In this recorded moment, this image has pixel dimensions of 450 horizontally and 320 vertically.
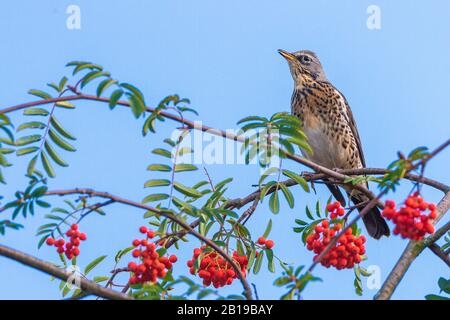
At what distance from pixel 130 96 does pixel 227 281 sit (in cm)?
113

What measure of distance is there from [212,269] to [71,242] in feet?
2.39

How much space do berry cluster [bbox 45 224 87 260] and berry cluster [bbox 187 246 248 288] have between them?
Answer: 0.60 m

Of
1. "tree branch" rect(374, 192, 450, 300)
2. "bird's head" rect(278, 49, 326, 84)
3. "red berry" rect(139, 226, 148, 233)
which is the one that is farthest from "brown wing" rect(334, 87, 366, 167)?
"red berry" rect(139, 226, 148, 233)

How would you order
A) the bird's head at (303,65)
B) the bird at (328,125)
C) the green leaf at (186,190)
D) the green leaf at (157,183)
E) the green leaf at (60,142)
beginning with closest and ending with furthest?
the green leaf at (60,142), the green leaf at (157,183), the green leaf at (186,190), the bird at (328,125), the bird's head at (303,65)

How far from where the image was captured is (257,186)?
4125 millimetres

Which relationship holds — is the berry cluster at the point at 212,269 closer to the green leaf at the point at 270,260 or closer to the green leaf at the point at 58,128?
the green leaf at the point at 270,260

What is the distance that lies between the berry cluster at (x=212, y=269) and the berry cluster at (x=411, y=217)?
112cm

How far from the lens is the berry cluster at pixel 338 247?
3.46 m

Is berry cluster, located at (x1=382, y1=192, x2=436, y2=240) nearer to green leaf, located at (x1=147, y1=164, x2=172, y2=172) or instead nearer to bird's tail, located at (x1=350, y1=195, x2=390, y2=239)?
green leaf, located at (x1=147, y1=164, x2=172, y2=172)

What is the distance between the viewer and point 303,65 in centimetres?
671

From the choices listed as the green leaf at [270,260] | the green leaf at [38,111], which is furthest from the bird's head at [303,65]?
the green leaf at [38,111]

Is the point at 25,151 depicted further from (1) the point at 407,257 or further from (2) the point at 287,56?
(2) the point at 287,56
